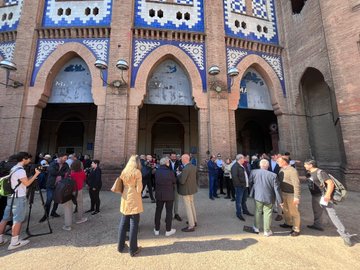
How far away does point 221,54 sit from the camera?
9766mm

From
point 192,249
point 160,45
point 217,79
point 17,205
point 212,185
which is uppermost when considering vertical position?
point 160,45

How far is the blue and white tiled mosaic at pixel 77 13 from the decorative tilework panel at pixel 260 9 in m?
8.12

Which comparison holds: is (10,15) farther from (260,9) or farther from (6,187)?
(260,9)

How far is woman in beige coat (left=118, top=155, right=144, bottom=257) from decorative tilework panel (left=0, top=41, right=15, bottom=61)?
1076 cm

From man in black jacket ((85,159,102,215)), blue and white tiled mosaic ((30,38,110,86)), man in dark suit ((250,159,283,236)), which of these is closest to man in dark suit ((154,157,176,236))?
man in dark suit ((250,159,283,236))

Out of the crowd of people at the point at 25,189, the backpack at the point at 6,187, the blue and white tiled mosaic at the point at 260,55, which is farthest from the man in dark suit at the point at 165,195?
the blue and white tiled mosaic at the point at 260,55

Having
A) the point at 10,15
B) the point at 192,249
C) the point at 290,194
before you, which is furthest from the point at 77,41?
the point at 290,194

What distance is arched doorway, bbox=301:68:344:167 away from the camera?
32.1ft

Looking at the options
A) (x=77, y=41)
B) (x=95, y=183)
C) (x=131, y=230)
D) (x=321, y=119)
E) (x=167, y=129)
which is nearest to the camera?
(x=131, y=230)

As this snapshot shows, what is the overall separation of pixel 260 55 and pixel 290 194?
9112 millimetres

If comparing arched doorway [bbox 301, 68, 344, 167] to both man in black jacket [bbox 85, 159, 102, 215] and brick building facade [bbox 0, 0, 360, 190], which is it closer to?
brick building facade [bbox 0, 0, 360, 190]

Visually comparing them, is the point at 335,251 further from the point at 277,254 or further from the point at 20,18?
the point at 20,18

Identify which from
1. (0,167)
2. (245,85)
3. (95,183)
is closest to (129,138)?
(95,183)

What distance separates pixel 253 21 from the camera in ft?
35.9
